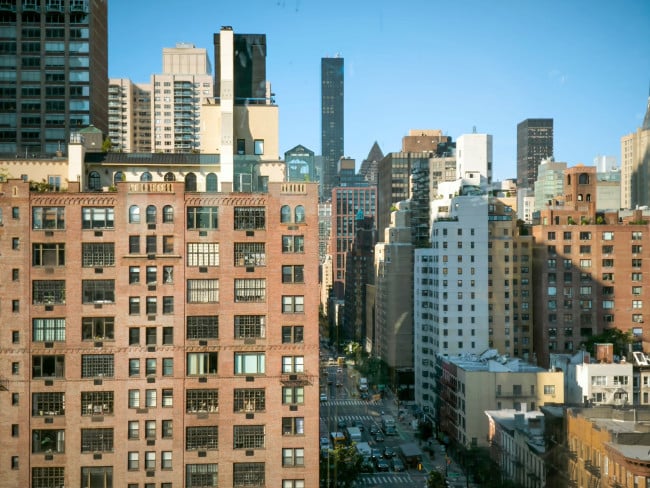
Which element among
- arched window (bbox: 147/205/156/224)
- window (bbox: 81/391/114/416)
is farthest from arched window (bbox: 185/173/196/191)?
window (bbox: 81/391/114/416)

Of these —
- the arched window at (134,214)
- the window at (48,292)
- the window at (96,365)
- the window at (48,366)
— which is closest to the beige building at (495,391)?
the window at (96,365)

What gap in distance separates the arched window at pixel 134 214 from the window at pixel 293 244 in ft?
13.7

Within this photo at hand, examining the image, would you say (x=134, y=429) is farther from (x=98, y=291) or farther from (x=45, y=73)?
(x=45, y=73)

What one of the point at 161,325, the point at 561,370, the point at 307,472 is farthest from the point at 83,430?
the point at 561,370

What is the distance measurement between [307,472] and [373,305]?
65904 millimetres

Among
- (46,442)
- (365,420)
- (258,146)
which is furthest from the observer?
(365,420)

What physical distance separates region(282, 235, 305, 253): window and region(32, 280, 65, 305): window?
632cm

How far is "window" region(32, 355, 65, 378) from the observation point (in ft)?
75.8

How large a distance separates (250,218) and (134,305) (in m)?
4.11

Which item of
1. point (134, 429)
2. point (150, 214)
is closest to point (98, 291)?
point (150, 214)

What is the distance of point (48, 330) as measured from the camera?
23.2 m

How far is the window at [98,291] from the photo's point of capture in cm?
2338

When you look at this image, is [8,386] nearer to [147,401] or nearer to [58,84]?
[147,401]

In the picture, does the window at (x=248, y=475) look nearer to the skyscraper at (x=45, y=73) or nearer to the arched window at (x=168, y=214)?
the arched window at (x=168, y=214)
